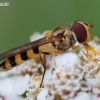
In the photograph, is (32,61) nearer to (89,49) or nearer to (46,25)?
→ (89,49)

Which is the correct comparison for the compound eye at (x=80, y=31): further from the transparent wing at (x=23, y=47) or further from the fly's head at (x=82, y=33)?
the transparent wing at (x=23, y=47)

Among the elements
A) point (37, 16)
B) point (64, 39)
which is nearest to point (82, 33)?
point (64, 39)

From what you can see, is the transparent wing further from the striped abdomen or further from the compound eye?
the compound eye

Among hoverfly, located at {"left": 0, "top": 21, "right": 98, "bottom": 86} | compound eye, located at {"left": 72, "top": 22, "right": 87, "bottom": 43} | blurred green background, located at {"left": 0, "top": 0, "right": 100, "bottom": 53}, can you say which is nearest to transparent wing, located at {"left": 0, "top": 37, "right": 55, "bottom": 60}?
hoverfly, located at {"left": 0, "top": 21, "right": 98, "bottom": 86}

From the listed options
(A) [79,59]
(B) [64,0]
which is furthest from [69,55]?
(B) [64,0]

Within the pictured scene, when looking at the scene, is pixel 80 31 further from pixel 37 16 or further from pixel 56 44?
pixel 37 16

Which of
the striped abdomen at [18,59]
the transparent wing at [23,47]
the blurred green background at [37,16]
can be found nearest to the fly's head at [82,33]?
the transparent wing at [23,47]
